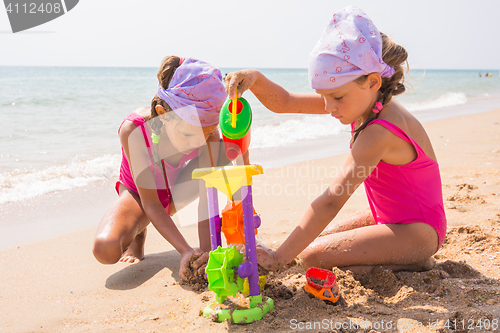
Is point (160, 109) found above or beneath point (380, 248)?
above

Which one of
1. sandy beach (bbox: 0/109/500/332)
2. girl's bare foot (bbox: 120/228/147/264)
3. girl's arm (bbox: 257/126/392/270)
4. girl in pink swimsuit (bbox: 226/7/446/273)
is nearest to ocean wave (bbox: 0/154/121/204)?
sandy beach (bbox: 0/109/500/332)

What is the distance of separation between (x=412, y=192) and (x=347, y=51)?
932mm

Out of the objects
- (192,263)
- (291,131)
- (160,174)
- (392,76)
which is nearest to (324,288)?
(192,263)

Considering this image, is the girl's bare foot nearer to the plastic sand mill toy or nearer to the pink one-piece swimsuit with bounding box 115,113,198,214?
the pink one-piece swimsuit with bounding box 115,113,198,214

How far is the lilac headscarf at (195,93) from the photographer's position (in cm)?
243

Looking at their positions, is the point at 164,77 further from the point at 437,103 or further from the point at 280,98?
the point at 437,103

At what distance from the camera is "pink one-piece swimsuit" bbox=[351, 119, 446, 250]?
2229mm

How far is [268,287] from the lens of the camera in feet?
6.98

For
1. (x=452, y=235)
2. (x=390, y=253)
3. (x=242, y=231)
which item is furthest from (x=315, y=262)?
(x=452, y=235)

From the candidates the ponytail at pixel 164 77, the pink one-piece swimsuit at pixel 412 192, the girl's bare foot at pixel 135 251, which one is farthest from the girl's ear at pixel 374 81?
the girl's bare foot at pixel 135 251

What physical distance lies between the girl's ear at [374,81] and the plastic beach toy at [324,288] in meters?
1.00

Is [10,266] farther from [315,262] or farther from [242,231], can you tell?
[315,262]

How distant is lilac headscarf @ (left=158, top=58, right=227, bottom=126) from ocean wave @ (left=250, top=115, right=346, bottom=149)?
474 cm

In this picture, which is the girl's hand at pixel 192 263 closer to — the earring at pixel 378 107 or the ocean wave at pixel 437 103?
the earring at pixel 378 107
